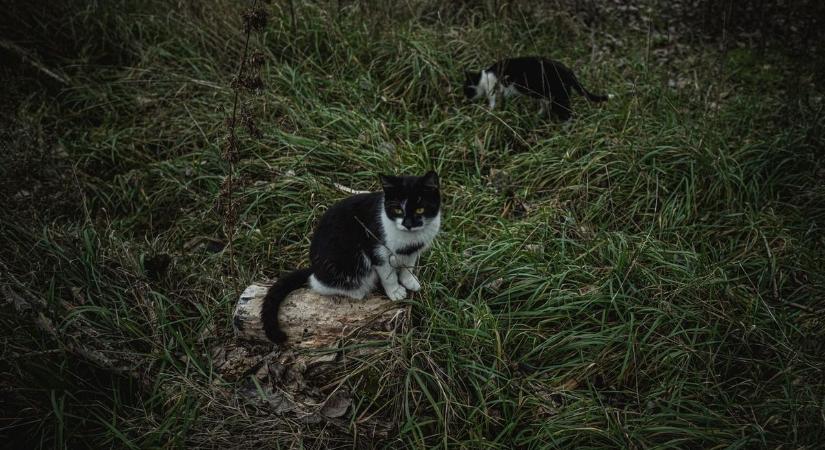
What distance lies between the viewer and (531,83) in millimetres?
4098

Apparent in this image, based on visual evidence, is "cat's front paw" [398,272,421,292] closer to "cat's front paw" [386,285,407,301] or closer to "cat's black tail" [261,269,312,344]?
"cat's front paw" [386,285,407,301]

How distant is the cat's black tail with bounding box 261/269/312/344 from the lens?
223cm

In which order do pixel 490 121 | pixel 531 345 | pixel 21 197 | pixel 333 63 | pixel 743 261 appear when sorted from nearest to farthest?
1. pixel 531 345
2. pixel 743 261
3. pixel 21 197
4. pixel 490 121
5. pixel 333 63

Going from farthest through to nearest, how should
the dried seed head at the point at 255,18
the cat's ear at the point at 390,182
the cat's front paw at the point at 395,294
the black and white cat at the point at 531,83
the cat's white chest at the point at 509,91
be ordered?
the cat's white chest at the point at 509,91 < the black and white cat at the point at 531,83 < the cat's front paw at the point at 395,294 < the cat's ear at the point at 390,182 < the dried seed head at the point at 255,18

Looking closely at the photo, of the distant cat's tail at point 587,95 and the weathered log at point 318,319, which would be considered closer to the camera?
the weathered log at point 318,319

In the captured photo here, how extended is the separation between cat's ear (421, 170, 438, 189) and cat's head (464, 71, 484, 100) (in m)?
2.23

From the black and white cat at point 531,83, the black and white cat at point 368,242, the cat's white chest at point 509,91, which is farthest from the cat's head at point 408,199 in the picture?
the cat's white chest at point 509,91

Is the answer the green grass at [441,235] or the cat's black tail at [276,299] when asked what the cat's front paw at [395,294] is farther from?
the cat's black tail at [276,299]

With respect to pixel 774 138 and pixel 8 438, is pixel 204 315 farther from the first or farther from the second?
pixel 774 138

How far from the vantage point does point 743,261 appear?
2.76 metres

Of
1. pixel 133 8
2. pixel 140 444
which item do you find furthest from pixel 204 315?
pixel 133 8

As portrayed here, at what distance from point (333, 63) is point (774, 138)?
12.6 feet

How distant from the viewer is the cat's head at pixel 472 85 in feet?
13.9

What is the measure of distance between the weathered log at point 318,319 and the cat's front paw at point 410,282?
0.49ft
